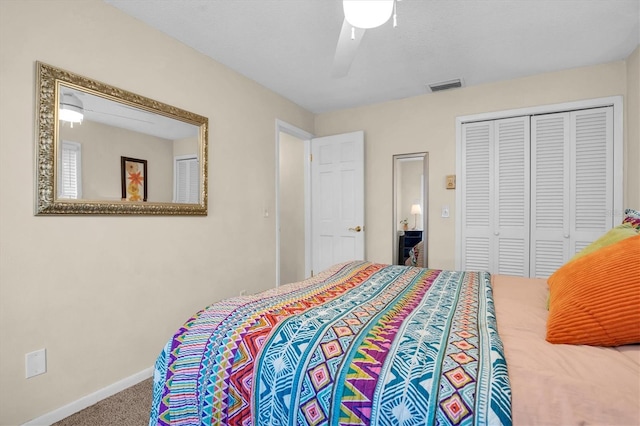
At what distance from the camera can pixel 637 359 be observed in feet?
2.78

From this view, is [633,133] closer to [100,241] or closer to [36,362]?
[100,241]

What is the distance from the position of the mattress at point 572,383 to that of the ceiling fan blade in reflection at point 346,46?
141 cm

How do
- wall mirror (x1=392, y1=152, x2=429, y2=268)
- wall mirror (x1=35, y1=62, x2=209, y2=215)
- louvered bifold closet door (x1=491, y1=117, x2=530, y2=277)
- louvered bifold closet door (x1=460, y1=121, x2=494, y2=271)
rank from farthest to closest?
wall mirror (x1=392, y1=152, x2=429, y2=268) < louvered bifold closet door (x1=460, y1=121, x2=494, y2=271) < louvered bifold closet door (x1=491, y1=117, x2=530, y2=277) < wall mirror (x1=35, y1=62, x2=209, y2=215)

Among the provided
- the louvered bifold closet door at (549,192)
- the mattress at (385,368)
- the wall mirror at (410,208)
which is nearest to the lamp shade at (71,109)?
the mattress at (385,368)

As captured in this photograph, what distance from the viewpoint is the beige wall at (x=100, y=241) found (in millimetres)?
1623

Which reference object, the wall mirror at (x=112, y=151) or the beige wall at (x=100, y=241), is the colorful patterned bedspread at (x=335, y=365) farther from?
the wall mirror at (x=112, y=151)

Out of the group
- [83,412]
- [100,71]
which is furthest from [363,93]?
[83,412]

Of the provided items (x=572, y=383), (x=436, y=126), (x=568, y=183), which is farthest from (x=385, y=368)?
(x=436, y=126)

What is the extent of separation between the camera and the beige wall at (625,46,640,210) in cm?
254

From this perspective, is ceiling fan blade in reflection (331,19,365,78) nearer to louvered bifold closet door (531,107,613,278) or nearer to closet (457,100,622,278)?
closet (457,100,622,278)

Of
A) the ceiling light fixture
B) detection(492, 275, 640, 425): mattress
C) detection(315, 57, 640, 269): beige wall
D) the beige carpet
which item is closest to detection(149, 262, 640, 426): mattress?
detection(492, 275, 640, 425): mattress

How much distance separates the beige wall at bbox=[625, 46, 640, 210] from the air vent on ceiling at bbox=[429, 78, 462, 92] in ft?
4.29

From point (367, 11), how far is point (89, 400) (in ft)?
8.46

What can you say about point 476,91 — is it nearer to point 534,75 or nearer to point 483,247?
point 534,75
